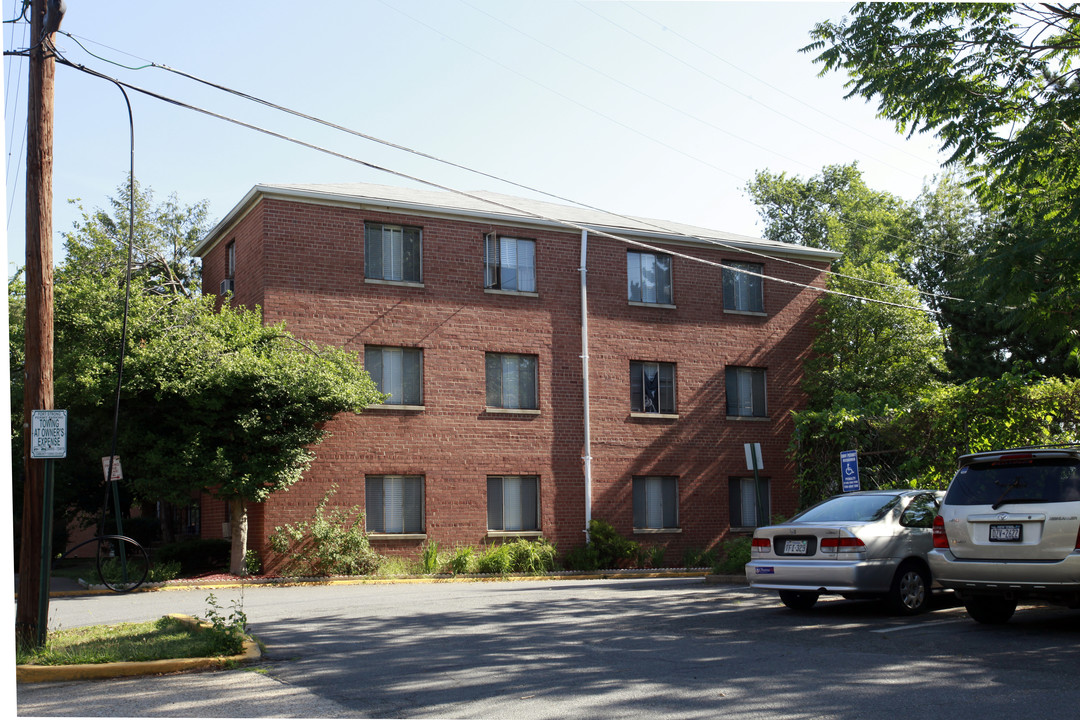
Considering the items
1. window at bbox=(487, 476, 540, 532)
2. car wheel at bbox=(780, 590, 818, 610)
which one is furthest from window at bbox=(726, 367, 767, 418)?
car wheel at bbox=(780, 590, 818, 610)

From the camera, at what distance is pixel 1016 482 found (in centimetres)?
981

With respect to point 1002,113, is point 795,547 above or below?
below

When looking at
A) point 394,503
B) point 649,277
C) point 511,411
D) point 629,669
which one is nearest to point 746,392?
point 649,277

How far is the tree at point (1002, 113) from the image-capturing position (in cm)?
1127

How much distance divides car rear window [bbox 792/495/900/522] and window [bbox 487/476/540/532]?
40.8 ft

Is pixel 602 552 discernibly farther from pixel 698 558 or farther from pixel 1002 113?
pixel 1002 113

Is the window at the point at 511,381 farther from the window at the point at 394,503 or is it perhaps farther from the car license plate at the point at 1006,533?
the car license plate at the point at 1006,533

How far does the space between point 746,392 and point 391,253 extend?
36.6 feet

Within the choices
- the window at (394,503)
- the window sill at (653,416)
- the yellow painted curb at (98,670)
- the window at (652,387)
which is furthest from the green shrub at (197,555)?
the yellow painted curb at (98,670)

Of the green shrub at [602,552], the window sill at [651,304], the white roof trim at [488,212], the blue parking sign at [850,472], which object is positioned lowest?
the green shrub at [602,552]

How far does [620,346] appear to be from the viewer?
26.5 meters

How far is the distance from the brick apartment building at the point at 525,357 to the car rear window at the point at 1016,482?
462 inches

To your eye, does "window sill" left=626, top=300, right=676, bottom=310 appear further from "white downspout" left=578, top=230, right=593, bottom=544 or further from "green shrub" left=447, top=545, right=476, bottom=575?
"green shrub" left=447, top=545, right=476, bottom=575

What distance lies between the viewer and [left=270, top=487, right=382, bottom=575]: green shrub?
21578mm
